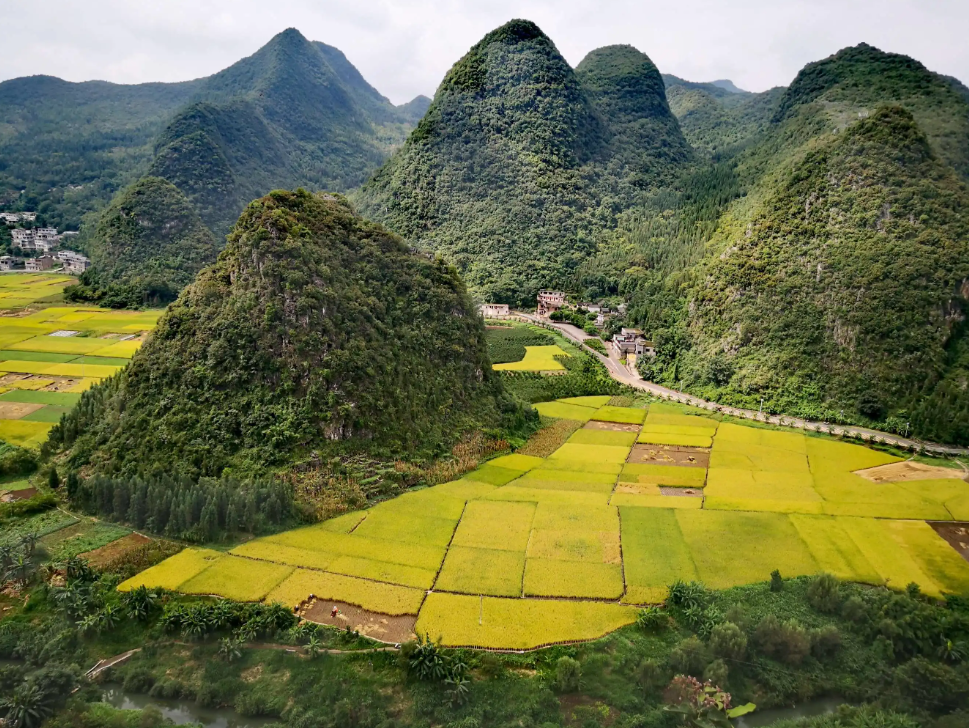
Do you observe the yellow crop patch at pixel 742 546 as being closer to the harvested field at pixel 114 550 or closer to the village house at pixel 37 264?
the harvested field at pixel 114 550

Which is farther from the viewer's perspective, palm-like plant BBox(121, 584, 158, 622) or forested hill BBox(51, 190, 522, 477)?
forested hill BBox(51, 190, 522, 477)

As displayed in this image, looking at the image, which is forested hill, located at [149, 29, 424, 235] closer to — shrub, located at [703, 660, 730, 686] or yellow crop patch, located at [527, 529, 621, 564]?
yellow crop patch, located at [527, 529, 621, 564]

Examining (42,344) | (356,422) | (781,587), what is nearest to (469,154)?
(42,344)

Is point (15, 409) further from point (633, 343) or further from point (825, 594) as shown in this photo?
point (633, 343)

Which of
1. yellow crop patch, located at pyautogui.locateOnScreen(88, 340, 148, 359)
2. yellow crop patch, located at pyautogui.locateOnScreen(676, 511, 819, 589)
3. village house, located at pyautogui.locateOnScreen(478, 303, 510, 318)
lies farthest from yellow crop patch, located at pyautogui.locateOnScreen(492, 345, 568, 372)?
yellow crop patch, located at pyautogui.locateOnScreen(88, 340, 148, 359)

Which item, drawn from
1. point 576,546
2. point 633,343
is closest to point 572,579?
point 576,546

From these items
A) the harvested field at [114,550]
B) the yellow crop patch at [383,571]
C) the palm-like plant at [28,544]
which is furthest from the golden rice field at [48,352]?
the yellow crop patch at [383,571]

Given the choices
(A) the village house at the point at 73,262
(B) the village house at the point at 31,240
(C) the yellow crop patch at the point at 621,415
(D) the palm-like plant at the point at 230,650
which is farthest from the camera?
(B) the village house at the point at 31,240
